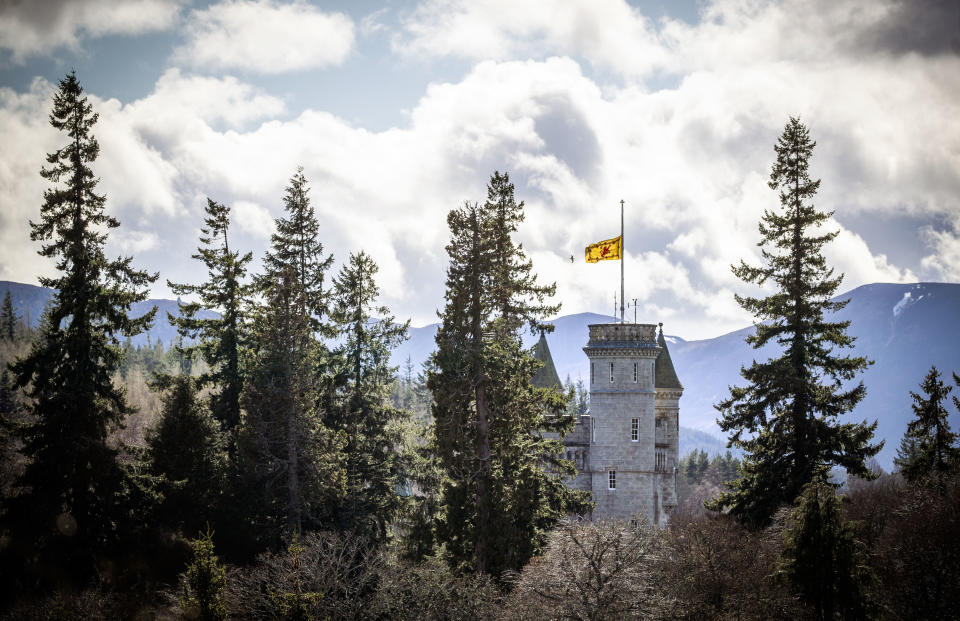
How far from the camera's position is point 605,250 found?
119 ft

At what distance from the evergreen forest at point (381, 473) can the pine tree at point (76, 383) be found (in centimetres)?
8

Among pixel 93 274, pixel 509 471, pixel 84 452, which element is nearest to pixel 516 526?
pixel 509 471

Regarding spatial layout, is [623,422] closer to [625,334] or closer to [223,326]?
[625,334]

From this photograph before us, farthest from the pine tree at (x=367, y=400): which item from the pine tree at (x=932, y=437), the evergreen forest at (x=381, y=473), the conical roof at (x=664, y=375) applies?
the pine tree at (x=932, y=437)

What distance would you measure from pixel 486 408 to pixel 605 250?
43.8 feet

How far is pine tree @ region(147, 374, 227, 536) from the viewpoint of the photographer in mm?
27609

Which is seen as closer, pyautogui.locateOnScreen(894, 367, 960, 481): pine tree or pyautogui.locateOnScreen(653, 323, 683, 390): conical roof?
pyautogui.locateOnScreen(894, 367, 960, 481): pine tree

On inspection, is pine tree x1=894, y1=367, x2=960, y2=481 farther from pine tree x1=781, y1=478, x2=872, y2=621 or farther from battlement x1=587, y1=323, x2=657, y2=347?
pine tree x1=781, y1=478, x2=872, y2=621

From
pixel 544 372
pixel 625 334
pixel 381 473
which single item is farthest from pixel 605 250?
pixel 381 473

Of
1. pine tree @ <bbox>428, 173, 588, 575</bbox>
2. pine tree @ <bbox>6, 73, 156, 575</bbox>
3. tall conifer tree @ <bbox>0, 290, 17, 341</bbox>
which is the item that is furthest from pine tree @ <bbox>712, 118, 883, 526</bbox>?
tall conifer tree @ <bbox>0, 290, 17, 341</bbox>

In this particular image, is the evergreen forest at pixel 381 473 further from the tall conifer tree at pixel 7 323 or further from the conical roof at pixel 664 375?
the tall conifer tree at pixel 7 323

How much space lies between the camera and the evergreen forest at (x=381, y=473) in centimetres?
1942

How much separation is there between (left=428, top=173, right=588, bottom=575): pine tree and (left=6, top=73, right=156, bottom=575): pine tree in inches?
460

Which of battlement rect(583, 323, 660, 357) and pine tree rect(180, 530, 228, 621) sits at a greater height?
battlement rect(583, 323, 660, 357)
